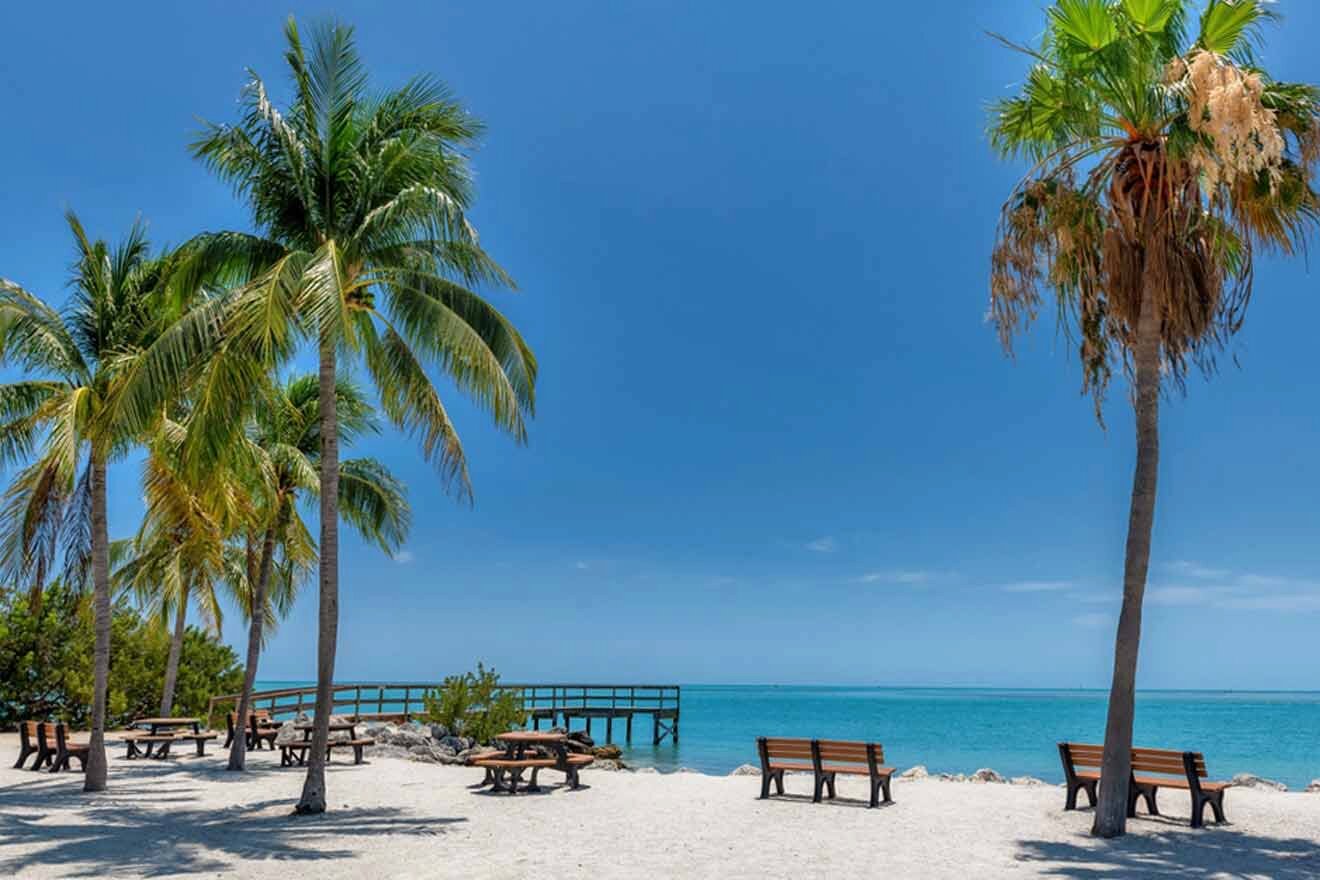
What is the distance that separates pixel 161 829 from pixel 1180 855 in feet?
32.9

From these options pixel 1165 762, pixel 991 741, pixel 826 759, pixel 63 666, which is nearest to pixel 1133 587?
pixel 1165 762

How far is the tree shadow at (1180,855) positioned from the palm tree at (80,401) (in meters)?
11.6

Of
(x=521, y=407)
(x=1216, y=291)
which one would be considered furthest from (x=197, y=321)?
(x=1216, y=291)

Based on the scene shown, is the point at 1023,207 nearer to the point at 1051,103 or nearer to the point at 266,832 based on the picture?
the point at 1051,103

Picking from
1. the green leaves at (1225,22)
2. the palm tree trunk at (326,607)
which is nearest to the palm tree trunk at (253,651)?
the palm tree trunk at (326,607)

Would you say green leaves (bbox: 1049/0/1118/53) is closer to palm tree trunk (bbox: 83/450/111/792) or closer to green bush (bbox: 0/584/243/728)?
palm tree trunk (bbox: 83/450/111/792)

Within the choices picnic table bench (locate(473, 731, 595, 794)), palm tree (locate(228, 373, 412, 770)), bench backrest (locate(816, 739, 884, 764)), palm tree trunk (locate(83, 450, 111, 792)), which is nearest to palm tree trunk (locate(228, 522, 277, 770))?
palm tree (locate(228, 373, 412, 770))

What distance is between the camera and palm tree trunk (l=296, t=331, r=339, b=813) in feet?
38.2

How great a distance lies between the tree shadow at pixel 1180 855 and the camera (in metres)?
8.41

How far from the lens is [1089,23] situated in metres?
10.3

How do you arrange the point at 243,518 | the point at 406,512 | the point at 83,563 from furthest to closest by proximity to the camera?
the point at 406,512 < the point at 243,518 < the point at 83,563

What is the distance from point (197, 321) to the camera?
11.3m

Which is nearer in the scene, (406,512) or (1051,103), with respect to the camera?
(1051,103)

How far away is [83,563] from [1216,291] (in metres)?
15.2
